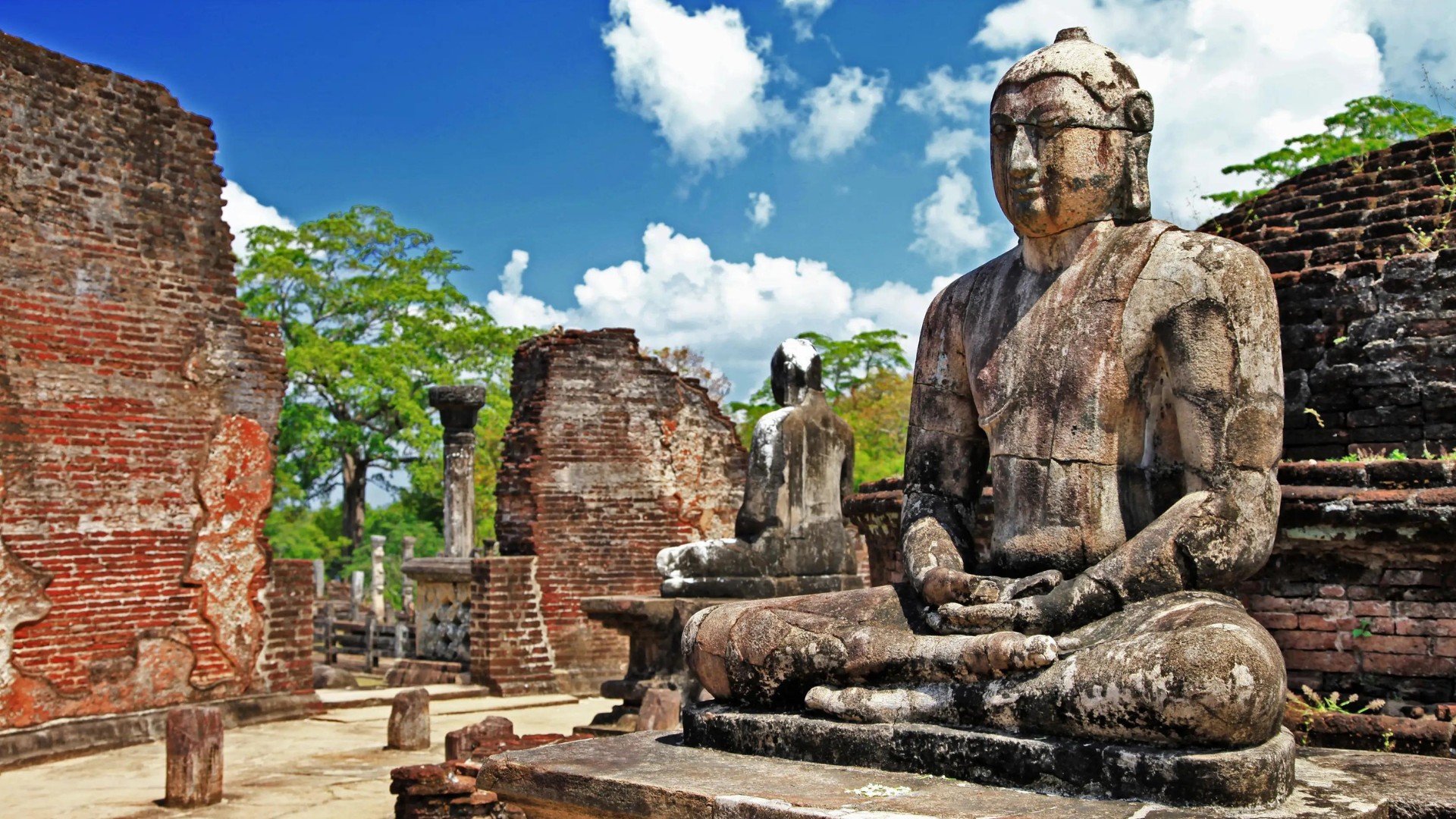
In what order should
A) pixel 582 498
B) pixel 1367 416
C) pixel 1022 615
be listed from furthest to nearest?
1. pixel 582 498
2. pixel 1367 416
3. pixel 1022 615

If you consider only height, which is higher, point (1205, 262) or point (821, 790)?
point (1205, 262)

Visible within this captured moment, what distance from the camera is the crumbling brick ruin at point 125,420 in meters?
8.93

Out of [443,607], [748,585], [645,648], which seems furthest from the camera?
[443,607]

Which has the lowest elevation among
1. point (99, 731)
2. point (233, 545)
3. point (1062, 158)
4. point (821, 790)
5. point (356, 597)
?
point (99, 731)

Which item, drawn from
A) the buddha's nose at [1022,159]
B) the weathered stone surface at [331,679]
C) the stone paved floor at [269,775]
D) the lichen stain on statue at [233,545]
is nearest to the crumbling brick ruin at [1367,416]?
the buddha's nose at [1022,159]

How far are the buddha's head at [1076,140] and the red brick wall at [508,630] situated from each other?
9603 millimetres

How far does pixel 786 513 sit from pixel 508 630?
195 inches

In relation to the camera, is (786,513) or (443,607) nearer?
(786,513)

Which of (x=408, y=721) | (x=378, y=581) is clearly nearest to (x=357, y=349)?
(x=378, y=581)

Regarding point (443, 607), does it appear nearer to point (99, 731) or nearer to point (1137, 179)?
point (99, 731)

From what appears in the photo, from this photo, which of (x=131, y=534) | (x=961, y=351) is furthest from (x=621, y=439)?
(x=961, y=351)

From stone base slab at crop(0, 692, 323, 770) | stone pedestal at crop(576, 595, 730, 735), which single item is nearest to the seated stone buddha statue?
stone pedestal at crop(576, 595, 730, 735)

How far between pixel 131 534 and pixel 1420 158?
9.18 meters

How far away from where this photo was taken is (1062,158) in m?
3.74
